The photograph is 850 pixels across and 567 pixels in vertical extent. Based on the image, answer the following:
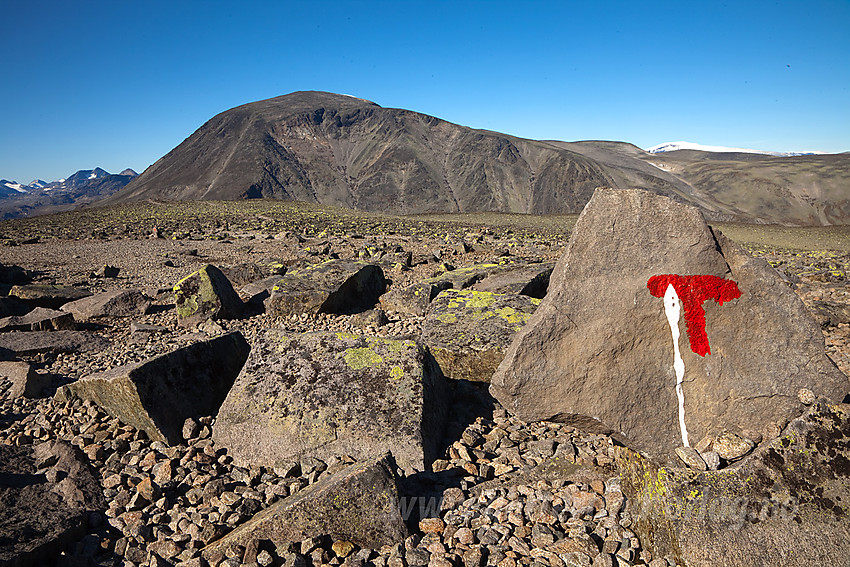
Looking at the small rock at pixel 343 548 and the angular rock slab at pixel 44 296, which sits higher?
the angular rock slab at pixel 44 296

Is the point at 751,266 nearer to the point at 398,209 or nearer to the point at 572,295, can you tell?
the point at 572,295

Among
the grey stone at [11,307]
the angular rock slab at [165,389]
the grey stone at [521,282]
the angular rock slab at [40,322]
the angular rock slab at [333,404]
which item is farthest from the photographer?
the grey stone at [11,307]

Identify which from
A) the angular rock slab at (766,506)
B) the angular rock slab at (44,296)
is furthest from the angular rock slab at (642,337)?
the angular rock slab at (44,296)

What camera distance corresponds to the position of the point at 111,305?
A: 11586mm

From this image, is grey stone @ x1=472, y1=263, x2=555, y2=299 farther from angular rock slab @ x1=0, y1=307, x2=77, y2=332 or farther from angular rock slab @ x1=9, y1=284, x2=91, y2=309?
angular rock slab @ x1=9, y1=284, x2=91, y2=309

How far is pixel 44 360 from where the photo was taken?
28.5 feet

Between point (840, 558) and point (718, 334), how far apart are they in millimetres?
2146

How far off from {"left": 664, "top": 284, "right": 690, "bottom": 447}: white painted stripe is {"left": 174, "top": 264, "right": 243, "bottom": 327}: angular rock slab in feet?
31.6

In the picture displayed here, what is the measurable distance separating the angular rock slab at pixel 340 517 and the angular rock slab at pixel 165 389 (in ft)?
7.64

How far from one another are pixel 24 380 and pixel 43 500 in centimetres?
362

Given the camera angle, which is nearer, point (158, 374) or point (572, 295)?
point (572, 295)

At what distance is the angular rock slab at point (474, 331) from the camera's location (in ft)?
24.2

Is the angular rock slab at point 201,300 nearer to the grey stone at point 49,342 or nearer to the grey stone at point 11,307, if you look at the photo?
the grey stone at point 49,342

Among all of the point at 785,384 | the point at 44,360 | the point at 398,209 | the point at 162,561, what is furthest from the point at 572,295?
the point at 398,209
